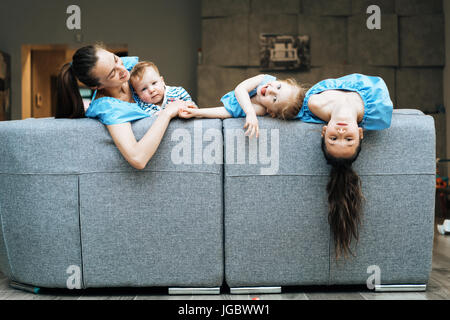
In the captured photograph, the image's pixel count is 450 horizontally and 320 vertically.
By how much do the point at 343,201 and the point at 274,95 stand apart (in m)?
0.50

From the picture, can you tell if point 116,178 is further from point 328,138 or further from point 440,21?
point 440,21

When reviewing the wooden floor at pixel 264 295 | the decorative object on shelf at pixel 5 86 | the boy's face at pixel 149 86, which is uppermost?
the decorative object on shelf at pixel 5 86

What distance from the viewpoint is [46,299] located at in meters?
1.59

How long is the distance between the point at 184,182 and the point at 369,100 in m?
0.80

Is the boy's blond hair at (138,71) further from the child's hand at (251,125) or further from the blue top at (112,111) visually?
the child's hand at (251,125)

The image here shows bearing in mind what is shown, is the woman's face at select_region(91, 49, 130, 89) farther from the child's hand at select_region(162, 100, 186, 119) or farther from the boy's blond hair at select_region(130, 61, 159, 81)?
the child's hand at select_region(162, 100, 186, 119)

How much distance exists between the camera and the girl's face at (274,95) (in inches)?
64.4

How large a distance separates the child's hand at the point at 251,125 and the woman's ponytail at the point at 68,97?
0.70m

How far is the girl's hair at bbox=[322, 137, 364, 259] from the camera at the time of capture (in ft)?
4.98

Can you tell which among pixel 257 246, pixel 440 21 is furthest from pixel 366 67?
pixel 257 246

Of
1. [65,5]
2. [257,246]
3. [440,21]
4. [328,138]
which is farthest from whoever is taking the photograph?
[65,5]

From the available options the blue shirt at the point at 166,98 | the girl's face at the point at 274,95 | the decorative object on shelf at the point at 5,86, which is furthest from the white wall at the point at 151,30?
the girl's face at the point at 274,95

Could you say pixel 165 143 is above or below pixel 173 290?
above

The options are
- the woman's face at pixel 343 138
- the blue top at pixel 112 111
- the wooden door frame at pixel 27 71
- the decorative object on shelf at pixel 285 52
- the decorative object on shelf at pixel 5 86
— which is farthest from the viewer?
the wooden door frame at pixel 27 71
